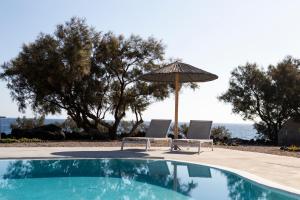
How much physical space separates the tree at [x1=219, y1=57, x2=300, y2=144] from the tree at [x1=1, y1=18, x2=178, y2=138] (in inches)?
189

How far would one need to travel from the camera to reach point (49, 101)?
64.5 ft

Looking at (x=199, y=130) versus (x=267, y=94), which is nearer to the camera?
(x=199, y=130)

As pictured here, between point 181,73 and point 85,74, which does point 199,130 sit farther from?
point 85,74

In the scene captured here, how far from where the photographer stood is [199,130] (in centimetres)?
1326

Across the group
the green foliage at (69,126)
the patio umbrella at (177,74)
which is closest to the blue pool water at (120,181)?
the patio umbrella at (177,74)

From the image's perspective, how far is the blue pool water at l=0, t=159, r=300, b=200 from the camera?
6507mm

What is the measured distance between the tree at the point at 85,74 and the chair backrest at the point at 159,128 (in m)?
6.12

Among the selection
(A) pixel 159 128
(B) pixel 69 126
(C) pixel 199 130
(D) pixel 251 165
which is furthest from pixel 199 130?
(B) pixel 69 126

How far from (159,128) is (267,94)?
10.6 metres

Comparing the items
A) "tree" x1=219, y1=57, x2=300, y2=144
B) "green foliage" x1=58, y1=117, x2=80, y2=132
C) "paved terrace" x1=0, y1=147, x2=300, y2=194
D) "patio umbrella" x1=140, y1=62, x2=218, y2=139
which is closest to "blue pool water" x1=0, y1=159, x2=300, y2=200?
"paved terrace" x1=0, y1=147, x2=300, y2=194

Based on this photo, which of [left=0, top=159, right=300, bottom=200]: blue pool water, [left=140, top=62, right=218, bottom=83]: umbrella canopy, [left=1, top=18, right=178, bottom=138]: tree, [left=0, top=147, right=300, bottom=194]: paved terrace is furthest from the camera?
[left=1, top=18, right=178, bottom=138]: tree

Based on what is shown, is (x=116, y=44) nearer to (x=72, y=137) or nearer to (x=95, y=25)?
(x=95, y=25)

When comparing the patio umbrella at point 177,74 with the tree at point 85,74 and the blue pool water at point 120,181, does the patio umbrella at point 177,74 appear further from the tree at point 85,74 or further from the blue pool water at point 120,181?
the tree at point 85,74

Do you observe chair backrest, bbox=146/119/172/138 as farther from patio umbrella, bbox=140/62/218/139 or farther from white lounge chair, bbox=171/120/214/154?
white lounge chair, bbox=171/120/214/154
